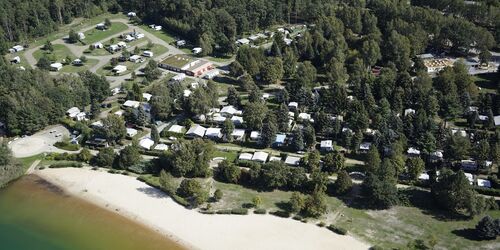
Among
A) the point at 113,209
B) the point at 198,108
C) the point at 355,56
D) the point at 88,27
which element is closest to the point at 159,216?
the point at 113,209

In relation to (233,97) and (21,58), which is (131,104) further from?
(21,58)

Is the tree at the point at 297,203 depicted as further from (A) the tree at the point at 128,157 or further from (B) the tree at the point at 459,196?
(A) the tree at the point at 128,157

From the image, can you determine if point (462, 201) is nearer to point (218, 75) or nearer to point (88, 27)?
point (218, 75)

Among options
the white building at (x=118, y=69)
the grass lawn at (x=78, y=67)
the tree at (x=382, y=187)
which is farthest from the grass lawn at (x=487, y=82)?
the grass lawn at (x=78, y=67)

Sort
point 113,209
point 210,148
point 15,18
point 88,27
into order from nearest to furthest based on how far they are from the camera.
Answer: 1. point 113,209
2. point 210,148
3. point 15,18
4. point 88,27

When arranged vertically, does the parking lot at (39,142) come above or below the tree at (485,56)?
below

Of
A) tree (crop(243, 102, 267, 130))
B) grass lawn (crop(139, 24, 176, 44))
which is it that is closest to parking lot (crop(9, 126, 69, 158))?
tree (crop(243, 102, 267, 130))

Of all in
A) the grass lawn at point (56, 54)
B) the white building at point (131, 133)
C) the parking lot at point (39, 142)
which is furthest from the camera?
the grass lawn at point (56, 54)

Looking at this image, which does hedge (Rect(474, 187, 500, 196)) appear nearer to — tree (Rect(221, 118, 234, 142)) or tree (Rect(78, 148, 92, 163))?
tree (Rect(221, 118, 234, 142))
